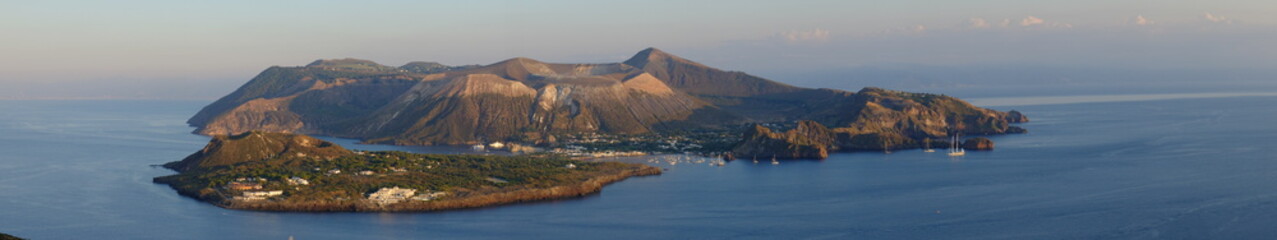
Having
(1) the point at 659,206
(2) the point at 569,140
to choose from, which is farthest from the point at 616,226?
(2) the point at 569,140

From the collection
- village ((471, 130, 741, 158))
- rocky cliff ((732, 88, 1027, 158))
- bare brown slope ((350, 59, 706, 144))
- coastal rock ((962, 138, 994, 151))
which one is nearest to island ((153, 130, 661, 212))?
village ((471, 130, 741, 158))

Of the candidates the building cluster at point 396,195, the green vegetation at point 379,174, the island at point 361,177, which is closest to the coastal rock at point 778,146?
the island at point 361,177

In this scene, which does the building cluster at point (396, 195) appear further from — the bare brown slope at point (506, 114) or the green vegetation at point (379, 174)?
the bare brown slope at point (506, 114)

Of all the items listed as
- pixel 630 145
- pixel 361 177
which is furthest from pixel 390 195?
pixel 630 145

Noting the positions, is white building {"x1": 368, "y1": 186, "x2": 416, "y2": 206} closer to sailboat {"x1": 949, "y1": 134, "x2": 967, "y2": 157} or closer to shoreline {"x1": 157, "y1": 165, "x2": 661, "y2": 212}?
shoreline {"x1": 157, "y1": 165, "x2": 661, "y2": 212}

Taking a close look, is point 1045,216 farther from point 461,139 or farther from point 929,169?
point 461,139

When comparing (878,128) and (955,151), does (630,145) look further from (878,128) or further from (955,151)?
(955,151)
